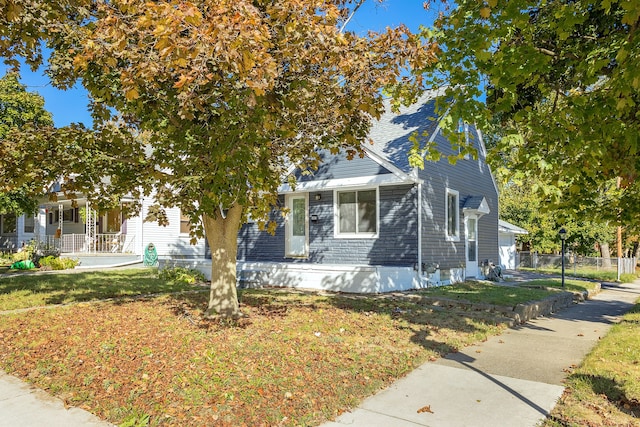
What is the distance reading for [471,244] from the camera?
16781 mm

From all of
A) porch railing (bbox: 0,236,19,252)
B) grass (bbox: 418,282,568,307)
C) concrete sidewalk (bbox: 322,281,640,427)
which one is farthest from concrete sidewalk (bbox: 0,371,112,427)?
porch railing (bbox: 0,236,19,252)

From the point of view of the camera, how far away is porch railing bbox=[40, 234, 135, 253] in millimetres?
22125

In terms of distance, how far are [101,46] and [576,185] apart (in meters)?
6.21

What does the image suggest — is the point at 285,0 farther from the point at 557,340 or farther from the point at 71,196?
the point at 557,340

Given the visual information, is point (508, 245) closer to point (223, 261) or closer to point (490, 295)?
point (490, 295)

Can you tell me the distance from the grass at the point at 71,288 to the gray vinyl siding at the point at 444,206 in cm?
744

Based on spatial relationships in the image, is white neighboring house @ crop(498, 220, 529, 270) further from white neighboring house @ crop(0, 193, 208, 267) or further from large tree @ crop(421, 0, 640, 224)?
large tree @ crop(421, 0, 640, 224)

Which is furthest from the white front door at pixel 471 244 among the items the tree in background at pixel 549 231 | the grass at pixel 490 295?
the tree in background at pixel 549 231

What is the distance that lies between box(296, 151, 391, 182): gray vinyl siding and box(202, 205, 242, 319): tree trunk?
6.01 metres

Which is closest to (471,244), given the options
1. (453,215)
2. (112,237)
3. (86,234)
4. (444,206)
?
(453,215)

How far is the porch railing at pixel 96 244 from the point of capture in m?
22.1

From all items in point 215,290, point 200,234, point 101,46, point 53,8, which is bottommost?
point 215,290

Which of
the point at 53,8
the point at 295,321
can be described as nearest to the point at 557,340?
the point at 295,321

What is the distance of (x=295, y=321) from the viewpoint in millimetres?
7863
